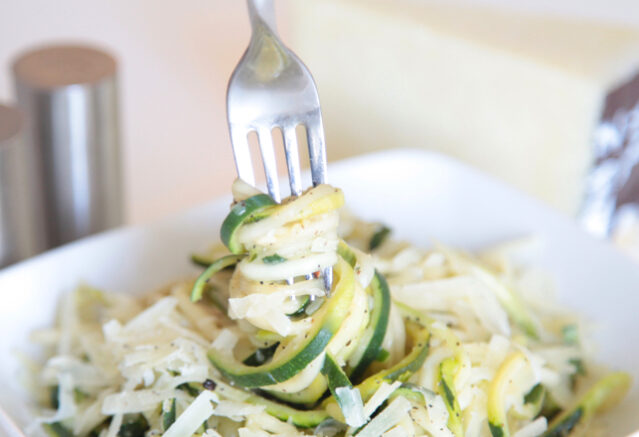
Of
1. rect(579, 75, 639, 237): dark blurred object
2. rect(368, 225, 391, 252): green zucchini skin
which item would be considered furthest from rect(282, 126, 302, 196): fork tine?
rect(579, 75, 639, 237): dark blurred object

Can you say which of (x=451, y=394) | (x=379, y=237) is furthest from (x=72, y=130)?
(x=451, y=394)

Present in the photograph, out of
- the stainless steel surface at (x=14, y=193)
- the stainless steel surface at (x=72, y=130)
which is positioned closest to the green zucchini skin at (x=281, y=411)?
the stainless steel surface at (x=14, y=193)

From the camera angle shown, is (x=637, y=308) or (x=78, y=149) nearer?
(x=637, y=308)

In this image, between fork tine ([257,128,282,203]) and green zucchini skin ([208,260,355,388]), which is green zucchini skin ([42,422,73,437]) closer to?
green zucchini skin ([208,260,355,388])

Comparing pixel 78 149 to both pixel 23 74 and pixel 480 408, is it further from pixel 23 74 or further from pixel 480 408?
pixel 480 408

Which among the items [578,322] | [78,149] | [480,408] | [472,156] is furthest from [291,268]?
[472,156]

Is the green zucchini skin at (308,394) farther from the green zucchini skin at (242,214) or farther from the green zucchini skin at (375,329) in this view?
the green zucchini skin at (242,214)

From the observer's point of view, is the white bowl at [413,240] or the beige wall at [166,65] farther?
the beige wall at [166,65]
